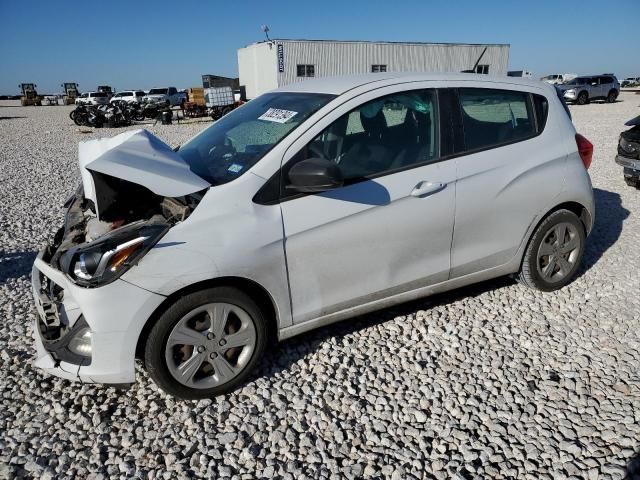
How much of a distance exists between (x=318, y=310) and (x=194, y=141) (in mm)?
1647

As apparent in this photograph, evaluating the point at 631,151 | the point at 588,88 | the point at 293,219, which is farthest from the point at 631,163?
Result: the point at 588,88

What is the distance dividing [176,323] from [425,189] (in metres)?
1.69

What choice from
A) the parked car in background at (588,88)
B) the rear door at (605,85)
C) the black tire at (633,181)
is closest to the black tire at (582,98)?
the parked car in background at (588,88)

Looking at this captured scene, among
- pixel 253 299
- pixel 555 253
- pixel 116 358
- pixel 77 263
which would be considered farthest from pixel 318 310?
pixel 555 253

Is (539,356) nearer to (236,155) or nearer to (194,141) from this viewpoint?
(236,155)

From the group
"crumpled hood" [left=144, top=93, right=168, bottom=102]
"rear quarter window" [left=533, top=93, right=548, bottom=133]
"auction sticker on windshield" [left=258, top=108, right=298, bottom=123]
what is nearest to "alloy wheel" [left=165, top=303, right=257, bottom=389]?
"auction sticker on windshield" [left=258, top=108, right=298, bottom=123]

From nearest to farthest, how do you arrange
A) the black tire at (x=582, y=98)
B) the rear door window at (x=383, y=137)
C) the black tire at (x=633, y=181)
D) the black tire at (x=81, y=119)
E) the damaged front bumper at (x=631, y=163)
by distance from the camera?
the rear door window at (x=383, y=137) < the damaged front bumper at (x=631, y=163) < the black tire at (x=633, y=181) < the black tire at (x=81, y=119) < the black tire at (x=582, y=98)

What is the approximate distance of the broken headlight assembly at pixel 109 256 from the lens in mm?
2268

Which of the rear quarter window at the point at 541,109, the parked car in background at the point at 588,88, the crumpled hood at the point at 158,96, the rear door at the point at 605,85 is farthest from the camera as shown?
the crumpled hood at the point at 158,96

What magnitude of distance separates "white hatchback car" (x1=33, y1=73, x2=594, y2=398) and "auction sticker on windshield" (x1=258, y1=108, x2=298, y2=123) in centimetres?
2

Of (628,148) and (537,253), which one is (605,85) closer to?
(628,148)

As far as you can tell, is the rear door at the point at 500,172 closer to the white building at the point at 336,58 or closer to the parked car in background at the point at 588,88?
the white building at the point at 336,58

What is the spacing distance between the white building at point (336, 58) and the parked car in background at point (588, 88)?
535 centimetres

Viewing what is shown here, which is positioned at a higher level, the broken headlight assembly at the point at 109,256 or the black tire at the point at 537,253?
the broken headlight assembly at the point at 109,256
